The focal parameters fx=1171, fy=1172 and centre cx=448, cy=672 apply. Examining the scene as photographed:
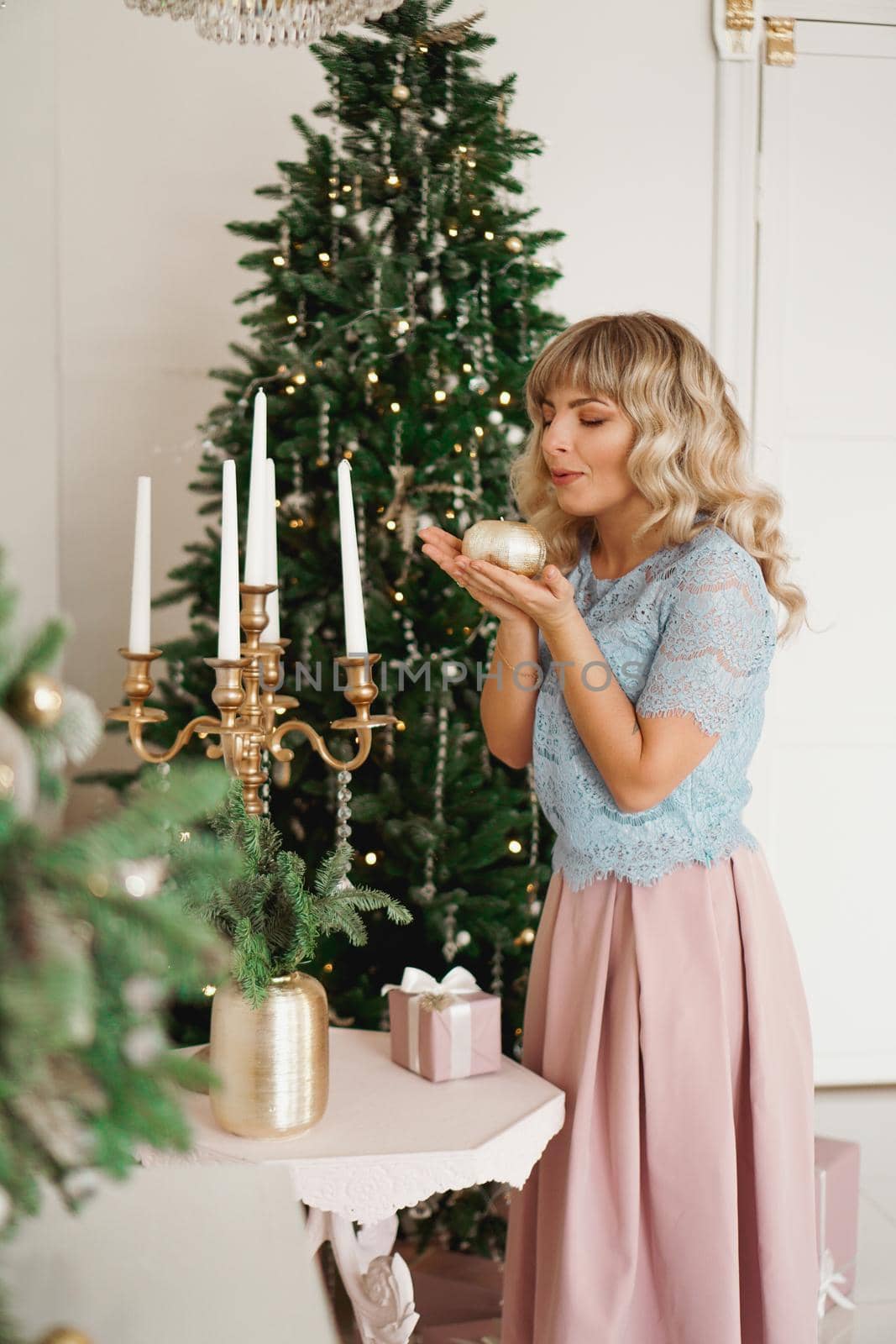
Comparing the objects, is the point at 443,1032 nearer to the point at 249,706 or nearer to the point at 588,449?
the point at 249,706

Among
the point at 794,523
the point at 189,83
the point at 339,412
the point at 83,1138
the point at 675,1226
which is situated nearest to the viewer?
the point at 83,1138

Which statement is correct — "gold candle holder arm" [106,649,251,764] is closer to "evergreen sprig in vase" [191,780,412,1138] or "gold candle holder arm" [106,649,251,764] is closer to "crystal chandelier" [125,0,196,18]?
"evergreen sprig in vase" [191,780,412,1138]

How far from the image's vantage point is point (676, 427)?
5.01ft

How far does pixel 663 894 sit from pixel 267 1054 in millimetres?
555

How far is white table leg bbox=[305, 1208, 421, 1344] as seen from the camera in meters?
1.55

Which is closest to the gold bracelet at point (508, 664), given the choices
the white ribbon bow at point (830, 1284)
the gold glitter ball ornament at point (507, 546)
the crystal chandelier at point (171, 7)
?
the gold glitter ball ornament at point (507, 546)

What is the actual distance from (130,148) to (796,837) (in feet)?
8.19

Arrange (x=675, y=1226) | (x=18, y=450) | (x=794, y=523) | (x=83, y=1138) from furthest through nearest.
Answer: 1. (x=794, y=523)
2. (x=18, y=450)
3. (x=675, y=1226)
4. (x=83, y=1138)

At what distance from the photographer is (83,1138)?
0.46m

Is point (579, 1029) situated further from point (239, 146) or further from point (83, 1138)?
point (239, 146)

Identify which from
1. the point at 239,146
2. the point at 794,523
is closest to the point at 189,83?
the point at 239,146

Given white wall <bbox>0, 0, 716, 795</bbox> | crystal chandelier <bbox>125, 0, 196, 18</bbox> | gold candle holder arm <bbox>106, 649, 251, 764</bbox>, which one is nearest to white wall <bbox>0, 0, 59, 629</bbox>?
white wall <bbox>0, 0, 716, 795</bbox>

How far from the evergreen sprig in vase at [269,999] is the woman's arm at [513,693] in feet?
A: 1.60

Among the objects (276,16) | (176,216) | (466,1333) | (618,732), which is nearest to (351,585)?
(618,732)
